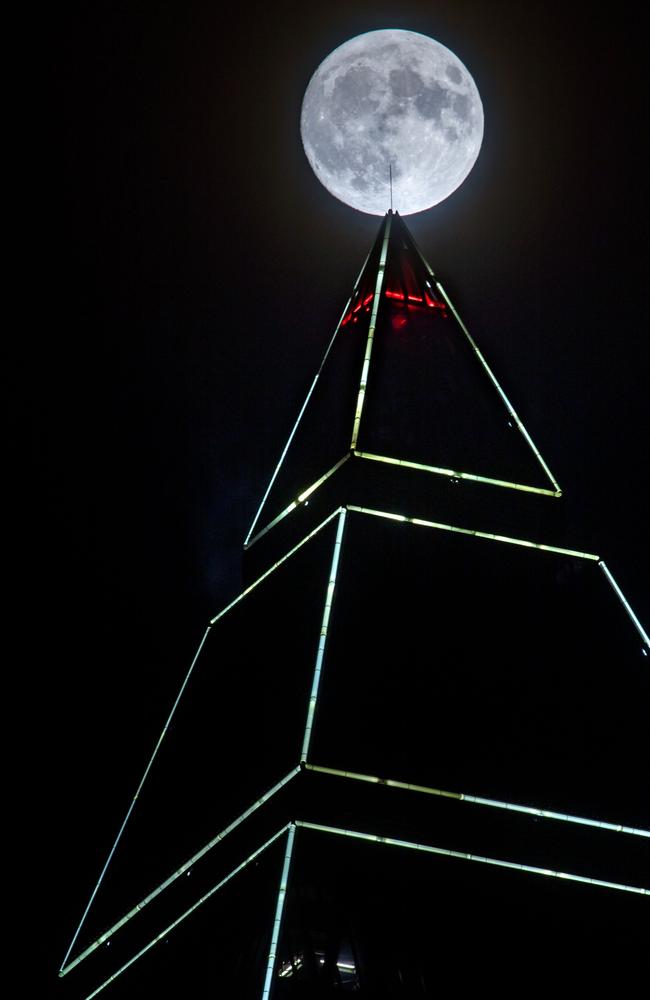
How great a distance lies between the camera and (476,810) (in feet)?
25.2

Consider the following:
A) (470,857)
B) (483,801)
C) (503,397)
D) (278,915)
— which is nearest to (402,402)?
(503,397)

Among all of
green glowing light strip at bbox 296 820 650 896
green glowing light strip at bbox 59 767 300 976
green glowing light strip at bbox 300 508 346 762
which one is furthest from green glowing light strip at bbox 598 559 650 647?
green glowing light strip at bbox 59 767 300 976

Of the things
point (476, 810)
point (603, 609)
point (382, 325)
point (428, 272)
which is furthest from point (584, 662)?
point (428, 272)

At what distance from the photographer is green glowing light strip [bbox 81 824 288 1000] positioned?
732 centimetres

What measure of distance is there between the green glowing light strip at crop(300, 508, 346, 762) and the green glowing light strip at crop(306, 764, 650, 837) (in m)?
0.33

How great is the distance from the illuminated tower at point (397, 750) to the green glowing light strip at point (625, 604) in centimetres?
5

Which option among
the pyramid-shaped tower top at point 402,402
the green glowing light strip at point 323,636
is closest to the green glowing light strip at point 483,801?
the green glowing light strip at point 323,636

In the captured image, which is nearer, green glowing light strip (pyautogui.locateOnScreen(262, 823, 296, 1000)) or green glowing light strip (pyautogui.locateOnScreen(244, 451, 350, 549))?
green glowing light strip (pyautogui.locateOnScreen(262, 823, 296, 1000))

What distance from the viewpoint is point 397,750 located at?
784 cm

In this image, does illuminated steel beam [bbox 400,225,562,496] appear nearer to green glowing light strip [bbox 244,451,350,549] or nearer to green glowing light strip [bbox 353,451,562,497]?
green glowing light strip [bbox 353,451,562,497]

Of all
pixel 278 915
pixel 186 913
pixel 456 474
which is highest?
pixel 456 474

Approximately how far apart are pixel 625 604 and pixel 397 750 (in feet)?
12.7

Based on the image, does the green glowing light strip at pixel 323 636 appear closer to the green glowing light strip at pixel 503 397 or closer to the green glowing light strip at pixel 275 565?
the green glowing light strip at pixel 275 565

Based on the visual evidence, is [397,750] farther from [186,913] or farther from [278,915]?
[186,913]
